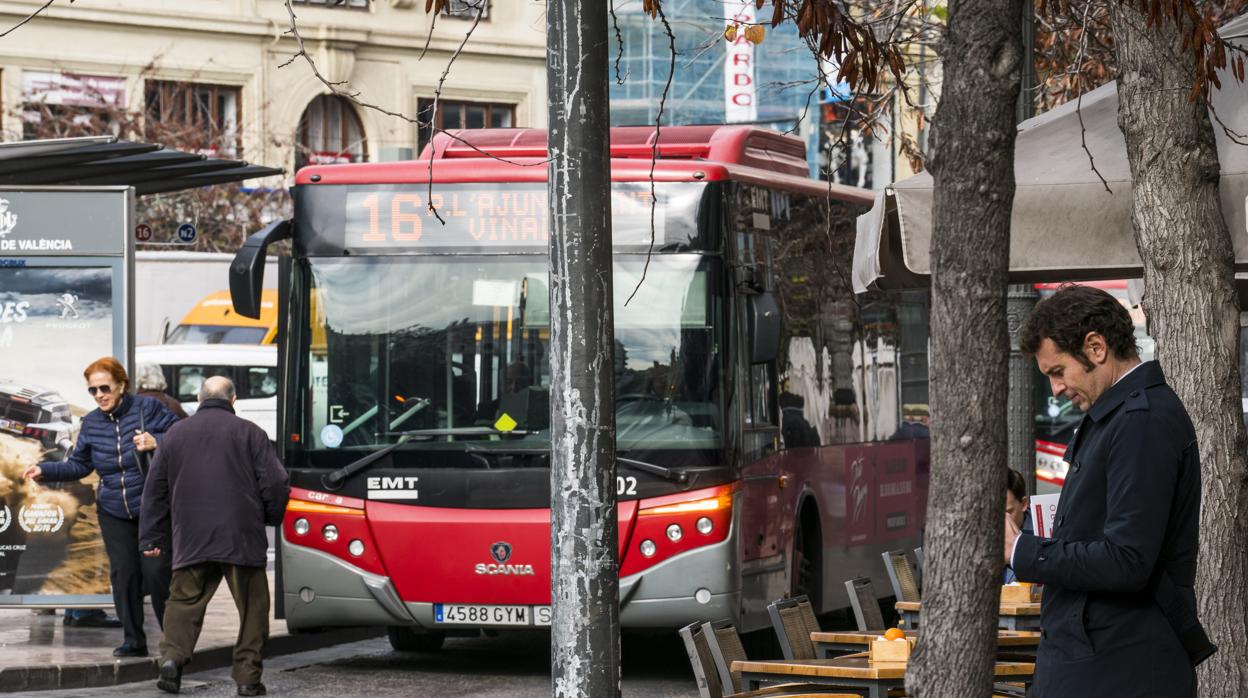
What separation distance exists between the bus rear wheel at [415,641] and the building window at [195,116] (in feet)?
75.6

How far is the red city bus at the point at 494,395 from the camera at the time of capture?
36.3ft

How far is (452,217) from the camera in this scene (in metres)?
11.5

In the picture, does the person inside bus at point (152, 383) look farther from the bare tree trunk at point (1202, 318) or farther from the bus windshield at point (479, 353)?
the bare tree trunk at point (1202, 318)

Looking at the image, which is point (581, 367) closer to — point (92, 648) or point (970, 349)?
point (970, 349)

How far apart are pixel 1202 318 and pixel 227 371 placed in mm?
18499

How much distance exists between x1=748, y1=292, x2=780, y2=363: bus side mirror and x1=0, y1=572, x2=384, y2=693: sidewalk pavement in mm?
3734

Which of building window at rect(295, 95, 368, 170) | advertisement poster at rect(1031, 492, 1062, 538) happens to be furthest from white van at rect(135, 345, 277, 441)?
advertisement poster at rect(1031, 492, 1062, 538)

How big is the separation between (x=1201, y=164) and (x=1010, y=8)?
2.88 m

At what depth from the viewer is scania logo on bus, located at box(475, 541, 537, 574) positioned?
1109 cm

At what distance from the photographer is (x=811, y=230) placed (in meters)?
13.0

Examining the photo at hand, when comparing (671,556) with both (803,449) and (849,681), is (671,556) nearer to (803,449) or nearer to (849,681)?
(803,449)

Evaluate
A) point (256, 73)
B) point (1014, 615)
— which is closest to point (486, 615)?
point (1014, 615)

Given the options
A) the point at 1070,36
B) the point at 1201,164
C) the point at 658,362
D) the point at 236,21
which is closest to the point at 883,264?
the point at 1201,164

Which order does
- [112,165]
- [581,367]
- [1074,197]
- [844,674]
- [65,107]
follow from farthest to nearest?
[65,107], [112,165], [1074,197], [844,674], [581,367]
